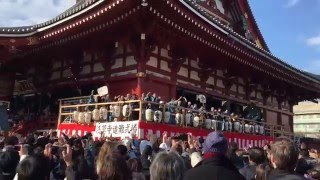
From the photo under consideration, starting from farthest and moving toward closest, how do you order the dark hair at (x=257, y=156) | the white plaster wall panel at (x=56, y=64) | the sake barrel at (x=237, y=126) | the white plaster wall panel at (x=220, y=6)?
1. the white plaster wall panel at (x=220, y=6)
2. the white plaster wall panel at (x=56, y=64)
3. the sake barrel at (x=237, y=126)
4. the dark hair at (x=257, y=156)

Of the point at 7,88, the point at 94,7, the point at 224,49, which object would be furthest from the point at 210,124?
the point at 7,88

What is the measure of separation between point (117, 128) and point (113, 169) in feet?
32.0

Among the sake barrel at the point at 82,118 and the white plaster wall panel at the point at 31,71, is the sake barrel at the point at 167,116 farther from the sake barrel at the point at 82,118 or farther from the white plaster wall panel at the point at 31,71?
the white plaster wall panel at the point at 31,71

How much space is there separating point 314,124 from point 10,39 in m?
48.0

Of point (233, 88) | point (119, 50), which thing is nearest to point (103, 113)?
point (119, 50)

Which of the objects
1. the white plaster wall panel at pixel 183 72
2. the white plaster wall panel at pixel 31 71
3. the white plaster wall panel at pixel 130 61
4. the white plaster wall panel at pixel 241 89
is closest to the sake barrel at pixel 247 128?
the white plaster wall panel at pixel 241 89

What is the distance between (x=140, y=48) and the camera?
47.0 feet

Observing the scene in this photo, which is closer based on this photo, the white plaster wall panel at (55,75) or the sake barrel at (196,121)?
the sake barrel at (196,121)

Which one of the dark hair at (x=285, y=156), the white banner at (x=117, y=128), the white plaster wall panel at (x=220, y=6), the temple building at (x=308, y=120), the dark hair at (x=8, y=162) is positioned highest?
the white plaster wall panel at (x=220, y=6)

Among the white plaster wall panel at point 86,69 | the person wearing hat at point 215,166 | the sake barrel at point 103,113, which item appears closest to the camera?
the person wearing hat at point 215,166

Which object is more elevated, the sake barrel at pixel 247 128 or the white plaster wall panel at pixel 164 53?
the white plaster wall panel at pixel 164 53

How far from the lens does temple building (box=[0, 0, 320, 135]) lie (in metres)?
13.4

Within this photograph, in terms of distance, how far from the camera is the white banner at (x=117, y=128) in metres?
12.2

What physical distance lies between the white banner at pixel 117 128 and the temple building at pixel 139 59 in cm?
200
